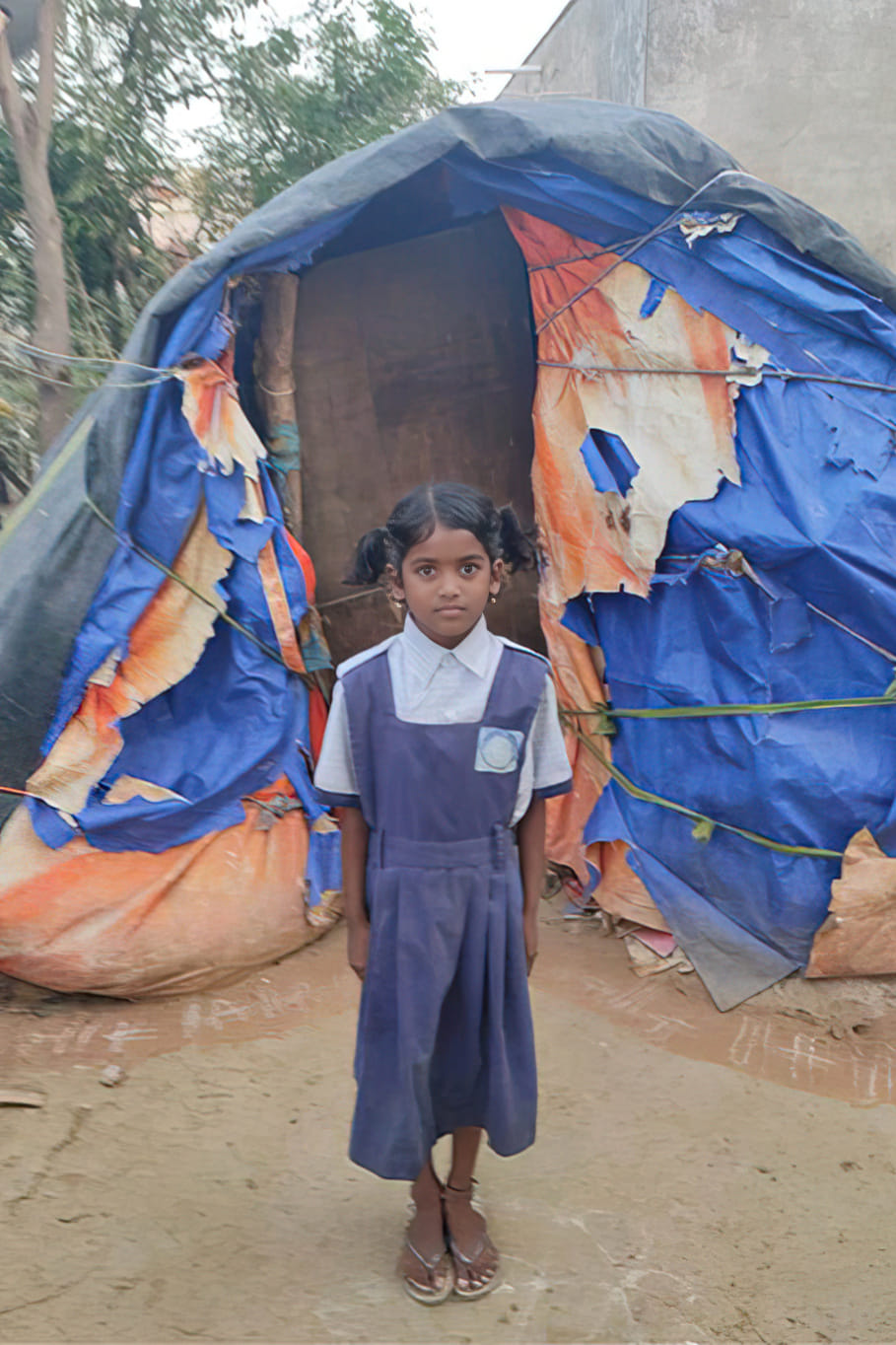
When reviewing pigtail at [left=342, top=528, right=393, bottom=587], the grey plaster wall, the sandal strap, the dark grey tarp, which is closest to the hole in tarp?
the dark grey tarp

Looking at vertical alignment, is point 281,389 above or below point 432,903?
above

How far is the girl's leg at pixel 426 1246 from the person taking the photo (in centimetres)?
146

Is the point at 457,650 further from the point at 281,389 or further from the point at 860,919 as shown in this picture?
the point at 281,389

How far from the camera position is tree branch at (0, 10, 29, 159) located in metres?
4.21

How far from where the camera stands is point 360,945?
143 cm

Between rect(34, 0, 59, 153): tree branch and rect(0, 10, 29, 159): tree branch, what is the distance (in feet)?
0.20

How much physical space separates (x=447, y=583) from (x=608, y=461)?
1.37 metres

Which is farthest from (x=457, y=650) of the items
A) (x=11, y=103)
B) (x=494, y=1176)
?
(x=11, y=103)

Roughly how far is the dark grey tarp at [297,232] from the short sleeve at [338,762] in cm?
121

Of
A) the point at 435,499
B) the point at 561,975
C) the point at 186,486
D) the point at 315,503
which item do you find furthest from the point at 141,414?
the point at 561,975

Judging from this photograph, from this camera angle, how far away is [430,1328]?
1.41m

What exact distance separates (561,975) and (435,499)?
64.4 inches

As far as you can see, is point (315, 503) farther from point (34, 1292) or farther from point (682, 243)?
point (34, 1292)

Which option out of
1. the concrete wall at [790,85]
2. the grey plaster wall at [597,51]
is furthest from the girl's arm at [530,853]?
the concrete wall at [790,85]
